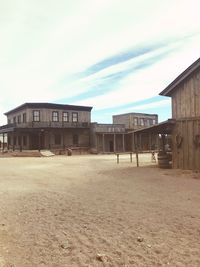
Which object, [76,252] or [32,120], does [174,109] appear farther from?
[32,120]

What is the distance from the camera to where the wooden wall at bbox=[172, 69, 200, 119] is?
18.2 meters

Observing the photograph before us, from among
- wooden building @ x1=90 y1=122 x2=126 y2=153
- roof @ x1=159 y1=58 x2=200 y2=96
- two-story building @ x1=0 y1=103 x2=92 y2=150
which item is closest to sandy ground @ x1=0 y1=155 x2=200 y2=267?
roof @ x1=159 y1=58 x2=200 y2=96

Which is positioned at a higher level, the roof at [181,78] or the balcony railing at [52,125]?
the roof at [181,78]

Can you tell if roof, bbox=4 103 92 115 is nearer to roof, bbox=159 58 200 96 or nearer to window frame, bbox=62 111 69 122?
window frame, bbox=62 111 69 122

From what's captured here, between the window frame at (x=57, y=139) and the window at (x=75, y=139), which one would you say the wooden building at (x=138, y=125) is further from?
the window frame at (x=57, y=139)

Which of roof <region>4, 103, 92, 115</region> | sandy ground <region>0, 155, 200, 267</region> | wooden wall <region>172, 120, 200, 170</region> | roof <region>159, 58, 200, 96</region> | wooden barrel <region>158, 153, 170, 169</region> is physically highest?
roof <region>4, 103, 92, 115</region>

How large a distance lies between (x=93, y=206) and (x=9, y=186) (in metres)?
5.65

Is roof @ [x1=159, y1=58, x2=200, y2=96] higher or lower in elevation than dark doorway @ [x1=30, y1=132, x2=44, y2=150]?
higher

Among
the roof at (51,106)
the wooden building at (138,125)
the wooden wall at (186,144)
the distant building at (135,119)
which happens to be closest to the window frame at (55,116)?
the roof at (51,106)

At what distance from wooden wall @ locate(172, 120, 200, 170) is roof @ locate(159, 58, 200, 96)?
2158 mm

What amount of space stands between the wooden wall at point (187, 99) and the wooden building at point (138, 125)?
3129 centimetres

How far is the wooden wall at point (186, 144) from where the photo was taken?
705 inches

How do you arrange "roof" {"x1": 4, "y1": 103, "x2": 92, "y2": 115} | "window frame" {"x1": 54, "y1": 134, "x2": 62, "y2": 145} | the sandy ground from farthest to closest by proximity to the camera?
"window frame" {"x1": 54, "y1": 134, "x2": 62, "y2": 145} → "roof" {"x1": 4, "y1": 103, "x2": 92, "y2": 115} → the sandy ground

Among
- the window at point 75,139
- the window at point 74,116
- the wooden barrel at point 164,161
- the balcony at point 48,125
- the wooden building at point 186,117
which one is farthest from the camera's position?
the window at point 75,139
